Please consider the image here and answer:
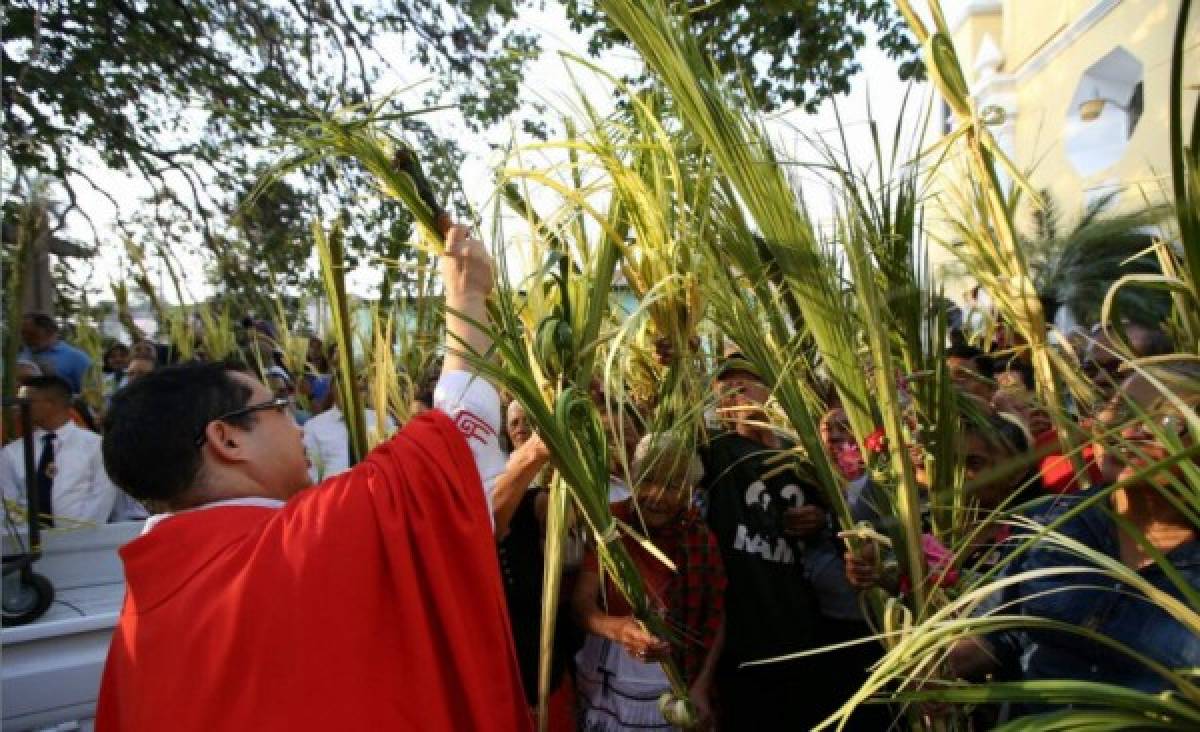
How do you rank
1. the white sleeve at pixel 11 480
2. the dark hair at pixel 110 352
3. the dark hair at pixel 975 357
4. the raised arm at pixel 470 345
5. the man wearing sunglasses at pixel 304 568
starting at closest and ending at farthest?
1. the man wearing sunglasses at pixel 304 568
2. the raised arm at pixel 470 345
3. the dark hair at pixel 975 357
4. the white sleeve at pixel 11 480
5. the dark hair at pixel 110 352

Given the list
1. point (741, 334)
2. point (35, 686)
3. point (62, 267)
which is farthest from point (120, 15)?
point (741, 334)

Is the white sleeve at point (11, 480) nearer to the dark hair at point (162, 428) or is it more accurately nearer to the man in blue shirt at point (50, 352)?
the man in blue shirt at point (50, 352)

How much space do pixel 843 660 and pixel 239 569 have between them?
1.67m

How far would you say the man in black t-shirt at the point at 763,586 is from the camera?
243 cm

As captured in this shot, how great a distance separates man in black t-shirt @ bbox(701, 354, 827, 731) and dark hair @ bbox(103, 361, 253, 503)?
1233 mm

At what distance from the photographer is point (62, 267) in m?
9.35

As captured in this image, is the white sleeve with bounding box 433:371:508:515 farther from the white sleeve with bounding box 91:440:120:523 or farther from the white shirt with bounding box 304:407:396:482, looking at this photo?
the white sleeve with bounding box 91:440:120:523

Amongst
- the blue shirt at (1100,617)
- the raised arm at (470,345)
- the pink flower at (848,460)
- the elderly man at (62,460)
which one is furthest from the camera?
the elderly man at (62,460)

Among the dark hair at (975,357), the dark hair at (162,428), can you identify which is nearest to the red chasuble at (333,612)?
the dark hair at (162,428)

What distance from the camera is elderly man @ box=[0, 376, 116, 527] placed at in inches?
172

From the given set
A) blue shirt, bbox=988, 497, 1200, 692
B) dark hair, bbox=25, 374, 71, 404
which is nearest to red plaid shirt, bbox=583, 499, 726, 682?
blue shirt, bbox=988, 497, 1200, 692

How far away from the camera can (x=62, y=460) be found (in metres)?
4.50

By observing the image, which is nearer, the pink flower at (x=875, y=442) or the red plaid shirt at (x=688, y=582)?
the pink flower at (x=875, y=442)

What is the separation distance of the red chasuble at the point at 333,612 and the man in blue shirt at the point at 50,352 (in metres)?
5.31
